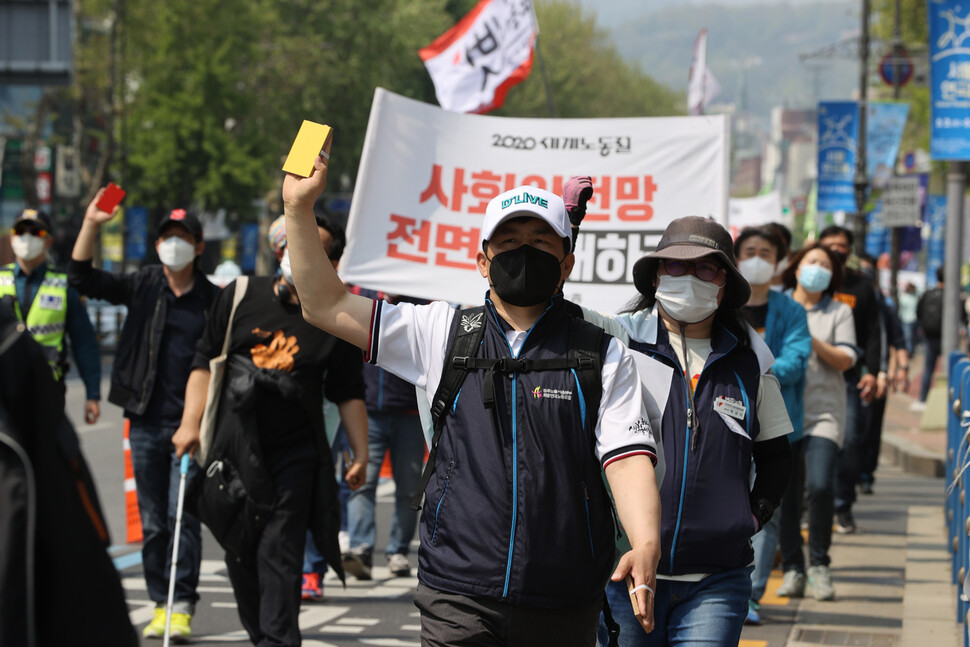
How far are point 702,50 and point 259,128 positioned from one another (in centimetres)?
2052

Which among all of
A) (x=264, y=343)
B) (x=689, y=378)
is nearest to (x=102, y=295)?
(x=264, y=343)

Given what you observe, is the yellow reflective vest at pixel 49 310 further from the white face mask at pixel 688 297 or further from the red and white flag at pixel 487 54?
the red and white flag at pixel 487 54

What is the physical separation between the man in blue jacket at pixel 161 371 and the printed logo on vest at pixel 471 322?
3.72 meters

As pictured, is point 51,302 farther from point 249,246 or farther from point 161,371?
point 249,246

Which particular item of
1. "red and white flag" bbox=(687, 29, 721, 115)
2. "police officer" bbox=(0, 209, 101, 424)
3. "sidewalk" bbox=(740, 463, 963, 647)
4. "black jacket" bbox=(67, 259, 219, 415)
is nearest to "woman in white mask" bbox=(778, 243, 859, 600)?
"sidewalk" bbox=(740, 463, 963, 647)

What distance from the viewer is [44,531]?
2256mm

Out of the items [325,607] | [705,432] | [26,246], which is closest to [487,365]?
[705,432]

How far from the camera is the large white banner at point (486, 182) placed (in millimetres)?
7824

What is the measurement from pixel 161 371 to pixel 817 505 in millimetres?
3579

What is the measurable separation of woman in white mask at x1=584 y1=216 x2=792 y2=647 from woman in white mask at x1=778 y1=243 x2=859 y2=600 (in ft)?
11.2

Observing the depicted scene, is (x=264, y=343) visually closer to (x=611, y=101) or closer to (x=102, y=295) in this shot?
(x=102, y=295)

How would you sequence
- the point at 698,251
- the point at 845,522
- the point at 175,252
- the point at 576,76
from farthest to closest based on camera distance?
the point at 576,76, the point at 845,522, the point at 175,252, the point at 698,251

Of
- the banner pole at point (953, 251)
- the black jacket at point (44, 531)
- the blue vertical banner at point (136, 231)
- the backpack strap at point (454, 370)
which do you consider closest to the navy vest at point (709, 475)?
the backpack strap at point (454, 370)

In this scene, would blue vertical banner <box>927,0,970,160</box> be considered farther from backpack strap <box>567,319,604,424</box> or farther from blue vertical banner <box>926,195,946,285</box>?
blue vertical banner <box>926,195,946,285</box>
